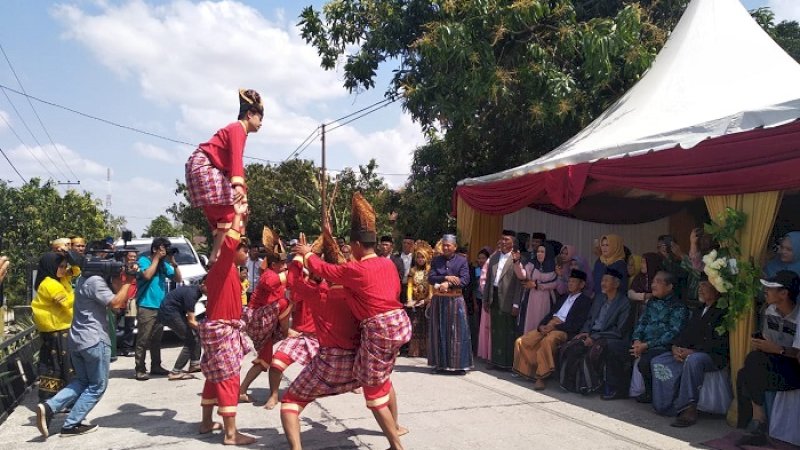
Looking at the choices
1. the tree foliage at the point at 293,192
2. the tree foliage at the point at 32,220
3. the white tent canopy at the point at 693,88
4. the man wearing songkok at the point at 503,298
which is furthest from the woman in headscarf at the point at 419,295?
the tree foliage at the point at 293,192

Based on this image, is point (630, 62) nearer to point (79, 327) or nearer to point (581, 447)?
point (581, 447)


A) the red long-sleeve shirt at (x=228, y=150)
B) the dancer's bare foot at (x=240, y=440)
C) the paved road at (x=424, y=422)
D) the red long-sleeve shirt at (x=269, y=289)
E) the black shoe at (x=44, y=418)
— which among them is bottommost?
the paved road at (x=424, y=422)

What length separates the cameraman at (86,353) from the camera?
16.9 feet

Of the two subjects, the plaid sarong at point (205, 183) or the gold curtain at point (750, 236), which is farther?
the gold curtain at point (750, 236)

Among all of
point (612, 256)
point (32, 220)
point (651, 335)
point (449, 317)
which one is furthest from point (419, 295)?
point (32, 220)

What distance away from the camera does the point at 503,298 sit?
8.11 meters

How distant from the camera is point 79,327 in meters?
5.19

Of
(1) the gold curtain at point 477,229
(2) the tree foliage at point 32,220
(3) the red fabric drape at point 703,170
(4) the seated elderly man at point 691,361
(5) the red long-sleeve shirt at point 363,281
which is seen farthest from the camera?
(2) the tree foliage at point 32,220

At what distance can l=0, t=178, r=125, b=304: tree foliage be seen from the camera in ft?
51.2

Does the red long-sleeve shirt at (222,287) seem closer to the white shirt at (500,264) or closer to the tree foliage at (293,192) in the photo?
the white shirt at (500,264)

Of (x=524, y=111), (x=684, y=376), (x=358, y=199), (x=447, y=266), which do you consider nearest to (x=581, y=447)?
(x=684, y=376)

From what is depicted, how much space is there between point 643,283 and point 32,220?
50.7 ft

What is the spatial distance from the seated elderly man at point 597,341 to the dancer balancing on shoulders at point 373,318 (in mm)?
2963

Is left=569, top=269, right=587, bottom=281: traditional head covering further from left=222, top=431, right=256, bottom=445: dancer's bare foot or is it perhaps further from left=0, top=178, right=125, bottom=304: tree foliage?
left=0, top=178, right=125, bottom=304: tree foliage
